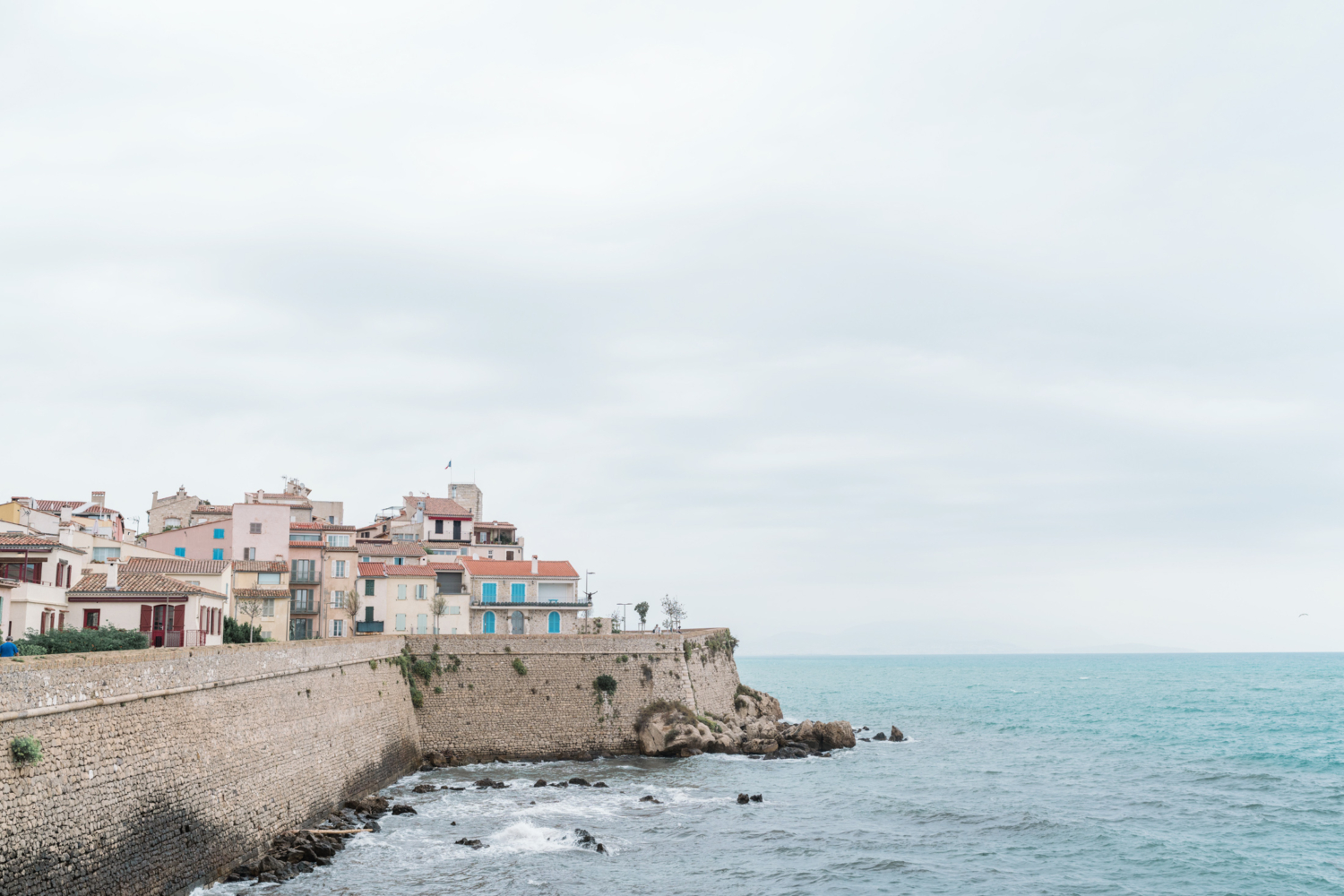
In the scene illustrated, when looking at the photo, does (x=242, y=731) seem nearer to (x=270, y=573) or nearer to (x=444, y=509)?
(x=270, y=573)

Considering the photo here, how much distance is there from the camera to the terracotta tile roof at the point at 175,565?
4755 centimetres

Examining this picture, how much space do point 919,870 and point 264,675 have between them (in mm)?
22875

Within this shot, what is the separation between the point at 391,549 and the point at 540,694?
27693 millimetres

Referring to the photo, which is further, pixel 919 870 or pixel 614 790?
pixel 614 790

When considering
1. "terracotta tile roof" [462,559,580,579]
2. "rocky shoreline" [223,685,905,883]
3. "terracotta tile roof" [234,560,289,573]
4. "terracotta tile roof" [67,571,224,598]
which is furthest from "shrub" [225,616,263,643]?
"terracotta tile roof" [462,559,580,579]

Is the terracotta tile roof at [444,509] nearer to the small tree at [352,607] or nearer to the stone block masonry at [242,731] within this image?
the small tree at [352,607]

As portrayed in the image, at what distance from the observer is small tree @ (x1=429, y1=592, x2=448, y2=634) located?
66625 mm

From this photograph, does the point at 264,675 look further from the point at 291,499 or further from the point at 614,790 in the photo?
the point at 291,499

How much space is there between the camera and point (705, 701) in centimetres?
5900

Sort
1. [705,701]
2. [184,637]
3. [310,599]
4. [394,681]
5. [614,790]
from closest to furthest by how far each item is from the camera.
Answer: [184,637] → [614,790] → [394,681] → [705,701] → [310,599]

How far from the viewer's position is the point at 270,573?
60344 millimetres

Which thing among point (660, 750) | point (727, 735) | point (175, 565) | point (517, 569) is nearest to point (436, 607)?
point (517, 569)

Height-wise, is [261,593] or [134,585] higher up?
[134,585]

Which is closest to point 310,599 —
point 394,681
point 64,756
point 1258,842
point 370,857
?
point 394,681
